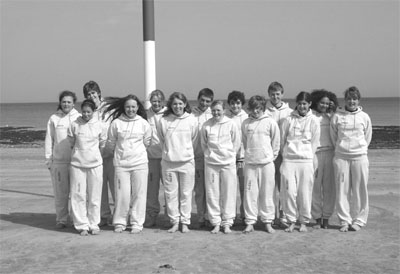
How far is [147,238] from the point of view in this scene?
6715 millimetres

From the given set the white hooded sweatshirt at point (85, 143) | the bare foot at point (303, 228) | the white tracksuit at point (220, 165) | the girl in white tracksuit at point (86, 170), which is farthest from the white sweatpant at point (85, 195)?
the bare foot at point (303, 228)

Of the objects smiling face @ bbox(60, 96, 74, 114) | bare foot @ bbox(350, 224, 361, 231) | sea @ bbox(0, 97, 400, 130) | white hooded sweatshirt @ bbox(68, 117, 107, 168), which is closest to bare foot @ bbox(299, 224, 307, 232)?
bare foot @ bbox(350, 224, 361, 231)

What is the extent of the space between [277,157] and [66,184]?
326cm

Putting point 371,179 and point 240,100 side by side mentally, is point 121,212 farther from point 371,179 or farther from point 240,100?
point 371,179

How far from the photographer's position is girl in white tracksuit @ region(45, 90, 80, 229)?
23.2 feet

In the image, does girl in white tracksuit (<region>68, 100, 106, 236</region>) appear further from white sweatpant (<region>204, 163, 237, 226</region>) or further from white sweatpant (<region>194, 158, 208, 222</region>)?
white sweatpant (<region>204, 163, 237, 226</region>)

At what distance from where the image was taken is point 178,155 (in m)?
6.90

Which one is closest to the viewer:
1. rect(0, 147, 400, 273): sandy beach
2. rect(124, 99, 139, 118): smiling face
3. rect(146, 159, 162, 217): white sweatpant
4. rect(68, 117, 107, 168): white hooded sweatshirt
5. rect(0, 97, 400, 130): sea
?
rect(0, 147, 400, 273): sandy beach

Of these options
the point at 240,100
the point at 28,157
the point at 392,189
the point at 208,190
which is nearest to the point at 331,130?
the point at 240,100

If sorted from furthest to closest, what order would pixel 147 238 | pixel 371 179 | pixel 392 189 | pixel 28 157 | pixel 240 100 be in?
1. pixel 28 157
2. pixel 371 179
3. pixel 392 189
4. pixel 240 100
5. pixel 147 238

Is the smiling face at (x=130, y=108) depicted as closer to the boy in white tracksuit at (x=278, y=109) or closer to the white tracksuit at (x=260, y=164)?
the white tracksuit at (x=260, y=164)

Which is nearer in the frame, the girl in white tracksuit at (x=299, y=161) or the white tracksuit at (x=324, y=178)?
the girl in white tracksuit at (x=299, y=161)

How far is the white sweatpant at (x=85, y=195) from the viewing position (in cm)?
690

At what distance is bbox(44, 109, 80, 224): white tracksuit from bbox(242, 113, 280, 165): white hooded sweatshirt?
103 inches
